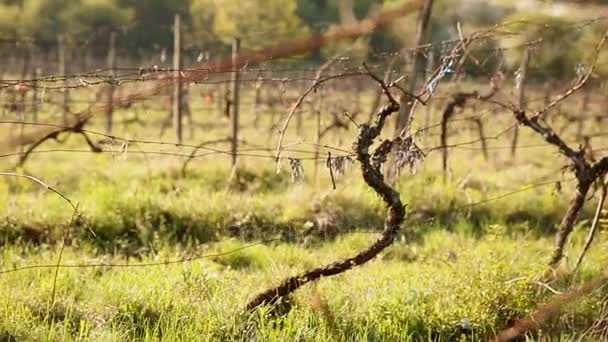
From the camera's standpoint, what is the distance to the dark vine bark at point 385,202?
3457 mm

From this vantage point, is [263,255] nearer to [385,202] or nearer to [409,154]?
[385,202]

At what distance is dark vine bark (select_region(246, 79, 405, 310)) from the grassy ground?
109mm

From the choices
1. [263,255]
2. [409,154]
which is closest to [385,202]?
[409,154]

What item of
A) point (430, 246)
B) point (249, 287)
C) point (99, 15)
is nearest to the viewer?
point (249, 287)

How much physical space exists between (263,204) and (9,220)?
82.3 inches

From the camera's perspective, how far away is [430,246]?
571 centimetres

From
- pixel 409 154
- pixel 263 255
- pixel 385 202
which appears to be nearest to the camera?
pixel 409 154

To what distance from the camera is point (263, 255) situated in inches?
202

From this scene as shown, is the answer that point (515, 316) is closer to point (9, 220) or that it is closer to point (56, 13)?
point (9, 220)

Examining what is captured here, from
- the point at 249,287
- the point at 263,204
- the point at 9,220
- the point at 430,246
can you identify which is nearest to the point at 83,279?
the point at 249,287

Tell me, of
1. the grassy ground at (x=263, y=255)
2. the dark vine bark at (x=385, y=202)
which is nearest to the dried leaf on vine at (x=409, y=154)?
the dark vine bark at (x=385, y=202)

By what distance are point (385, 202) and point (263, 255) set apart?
165 cm

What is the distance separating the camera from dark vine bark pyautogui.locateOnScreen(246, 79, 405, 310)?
3.46 metres

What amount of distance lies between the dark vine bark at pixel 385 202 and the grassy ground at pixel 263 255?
0.36ft
